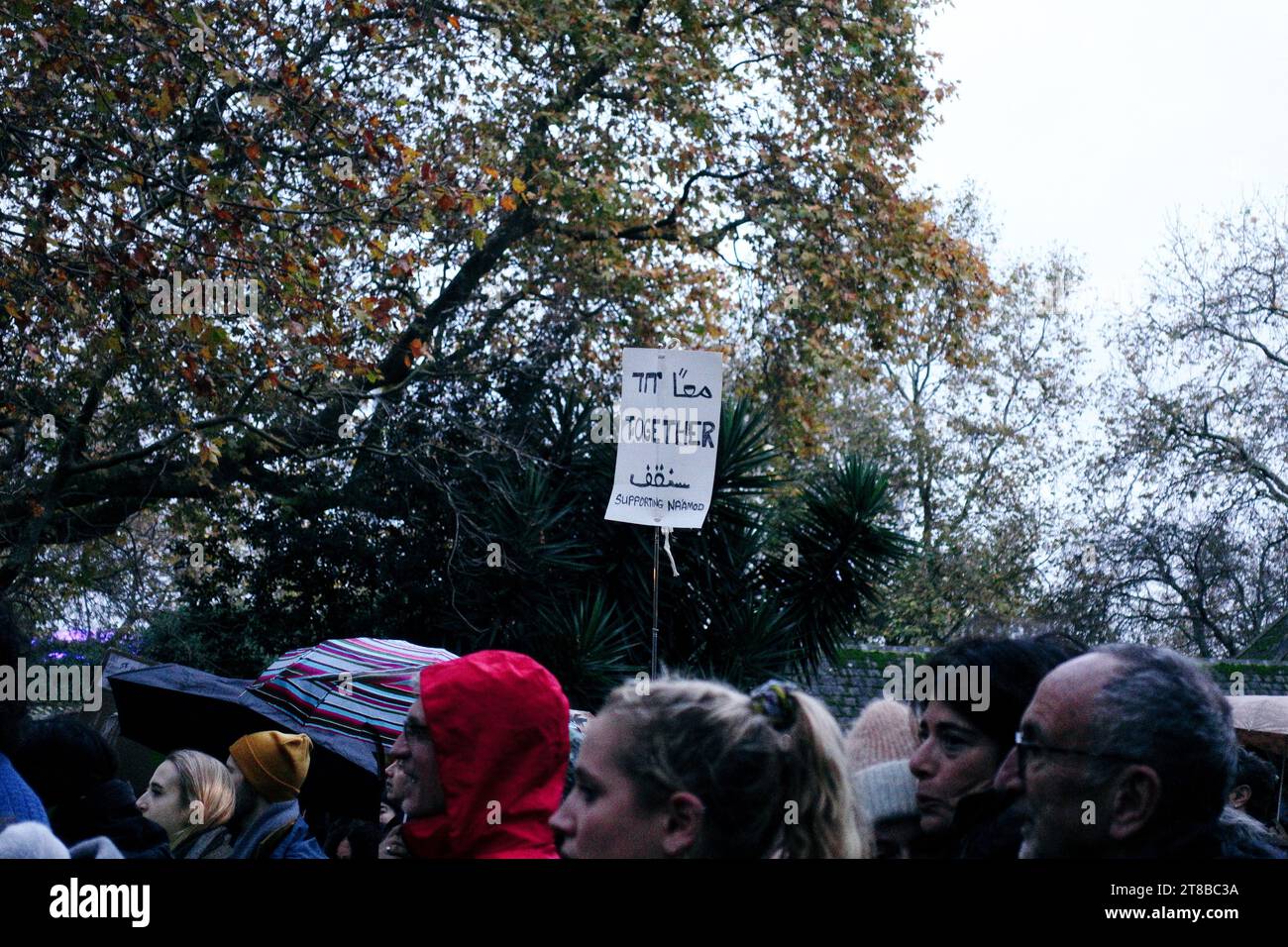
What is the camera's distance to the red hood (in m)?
2.80

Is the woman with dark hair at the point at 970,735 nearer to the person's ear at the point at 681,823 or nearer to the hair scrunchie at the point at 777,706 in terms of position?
the hair scrunchie at the point at 777,706

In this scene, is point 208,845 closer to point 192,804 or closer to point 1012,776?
point 192,804

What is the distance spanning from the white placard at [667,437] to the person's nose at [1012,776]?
5.76m

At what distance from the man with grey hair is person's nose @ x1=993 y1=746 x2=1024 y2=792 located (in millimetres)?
32

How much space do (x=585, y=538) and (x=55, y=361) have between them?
4.56 metres

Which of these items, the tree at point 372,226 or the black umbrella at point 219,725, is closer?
the black umbrella at point 219,725

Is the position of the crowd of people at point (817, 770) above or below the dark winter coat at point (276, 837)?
above

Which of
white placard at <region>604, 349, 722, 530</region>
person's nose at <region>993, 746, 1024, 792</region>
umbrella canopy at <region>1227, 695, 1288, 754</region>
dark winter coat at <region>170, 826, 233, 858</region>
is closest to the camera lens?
person's nose at <region>993, 746, 1024, 792</region>

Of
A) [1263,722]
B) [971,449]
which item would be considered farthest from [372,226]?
[971,449]

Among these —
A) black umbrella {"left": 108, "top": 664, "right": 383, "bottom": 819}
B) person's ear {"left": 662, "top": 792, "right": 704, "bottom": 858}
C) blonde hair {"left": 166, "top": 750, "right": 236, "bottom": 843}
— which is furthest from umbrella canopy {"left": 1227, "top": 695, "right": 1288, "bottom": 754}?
person's ear {"left": 662, "top": 792, "right": 704, "bottom": 858}

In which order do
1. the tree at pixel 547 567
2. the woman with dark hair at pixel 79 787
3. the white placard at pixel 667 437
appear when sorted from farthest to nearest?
1. the tree at pixel 547 567
2. the white placard at pixel 667 437
3. the woman with dark hair at pixel 79 787

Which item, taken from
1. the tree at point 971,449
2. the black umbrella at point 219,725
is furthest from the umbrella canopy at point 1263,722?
the tree at point 971,449

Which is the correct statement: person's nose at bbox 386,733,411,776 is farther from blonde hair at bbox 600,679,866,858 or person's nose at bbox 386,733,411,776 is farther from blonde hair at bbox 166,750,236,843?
blonde hair at bbox 166,750,236,843

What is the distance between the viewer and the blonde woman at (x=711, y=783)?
2109mm
